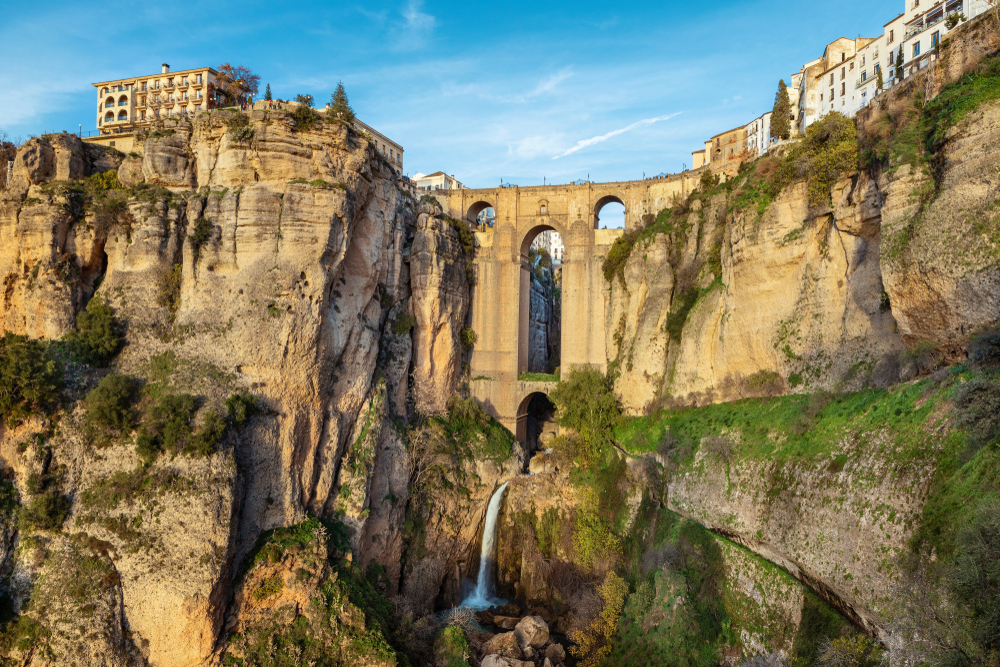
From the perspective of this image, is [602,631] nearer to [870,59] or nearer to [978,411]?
[978,411]

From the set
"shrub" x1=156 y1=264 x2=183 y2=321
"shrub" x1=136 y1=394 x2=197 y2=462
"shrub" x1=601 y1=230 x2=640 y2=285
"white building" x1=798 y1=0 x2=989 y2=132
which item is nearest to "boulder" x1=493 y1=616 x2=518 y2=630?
"shrub" x1=136 y1=394 x2=197 y2=462

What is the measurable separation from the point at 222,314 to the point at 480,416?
548 inches

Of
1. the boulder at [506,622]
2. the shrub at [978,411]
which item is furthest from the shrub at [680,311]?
the shrub at [978,411]

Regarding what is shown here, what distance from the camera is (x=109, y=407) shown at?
699 inches

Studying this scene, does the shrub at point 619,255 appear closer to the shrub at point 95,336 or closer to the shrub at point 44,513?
the shrub at point 95,336

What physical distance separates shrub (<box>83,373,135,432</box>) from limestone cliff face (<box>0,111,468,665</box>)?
62 cm

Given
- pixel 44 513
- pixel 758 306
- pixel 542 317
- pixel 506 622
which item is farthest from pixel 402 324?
pixel 758 306

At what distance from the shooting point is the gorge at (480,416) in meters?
13.3

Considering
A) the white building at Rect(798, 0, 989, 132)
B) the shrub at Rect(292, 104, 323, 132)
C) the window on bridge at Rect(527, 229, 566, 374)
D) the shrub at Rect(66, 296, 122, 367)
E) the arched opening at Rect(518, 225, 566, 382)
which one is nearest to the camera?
the shrub at Rect(66, 296, 122, 367)

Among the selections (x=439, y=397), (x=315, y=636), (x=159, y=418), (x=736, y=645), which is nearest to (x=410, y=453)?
(x=439, y=397)

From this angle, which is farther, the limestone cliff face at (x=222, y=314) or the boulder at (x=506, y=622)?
the boulder at (x=506, y=622)

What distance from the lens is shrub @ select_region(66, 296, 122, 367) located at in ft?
63.0

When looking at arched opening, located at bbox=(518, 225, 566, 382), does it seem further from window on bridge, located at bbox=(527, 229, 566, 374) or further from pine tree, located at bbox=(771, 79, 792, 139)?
pine tree, located at bbox=(771, 79, 792, 139)

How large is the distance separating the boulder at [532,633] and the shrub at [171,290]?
1654 centimetres
